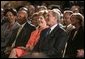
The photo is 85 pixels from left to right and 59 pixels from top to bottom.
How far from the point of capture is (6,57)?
6406 millimetres

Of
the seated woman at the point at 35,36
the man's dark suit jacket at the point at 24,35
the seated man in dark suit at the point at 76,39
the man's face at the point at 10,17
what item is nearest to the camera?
the seated man in dark suit at the point at 76,39

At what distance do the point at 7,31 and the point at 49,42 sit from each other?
6.08 ft

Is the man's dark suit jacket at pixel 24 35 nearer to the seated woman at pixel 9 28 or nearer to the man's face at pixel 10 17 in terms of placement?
the seated woman at pixel 9 28

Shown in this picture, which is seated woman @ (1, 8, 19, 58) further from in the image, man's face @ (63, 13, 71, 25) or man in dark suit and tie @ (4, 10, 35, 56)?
man's face @ (63, 13, 71, 25)

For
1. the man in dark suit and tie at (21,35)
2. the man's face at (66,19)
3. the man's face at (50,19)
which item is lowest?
the man in dark suit and tie at (21,35)

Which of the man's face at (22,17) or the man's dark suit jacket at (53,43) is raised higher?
Result: the man's face at (22,17)

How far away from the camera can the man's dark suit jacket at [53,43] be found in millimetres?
5511

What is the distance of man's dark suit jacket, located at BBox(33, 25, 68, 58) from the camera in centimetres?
551

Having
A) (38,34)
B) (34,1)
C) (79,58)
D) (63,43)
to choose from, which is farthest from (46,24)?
(34,1)

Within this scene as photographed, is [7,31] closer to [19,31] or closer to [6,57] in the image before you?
[19,31]

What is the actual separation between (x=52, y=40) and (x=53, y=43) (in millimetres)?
71

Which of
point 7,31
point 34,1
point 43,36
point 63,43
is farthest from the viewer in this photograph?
point 34,1

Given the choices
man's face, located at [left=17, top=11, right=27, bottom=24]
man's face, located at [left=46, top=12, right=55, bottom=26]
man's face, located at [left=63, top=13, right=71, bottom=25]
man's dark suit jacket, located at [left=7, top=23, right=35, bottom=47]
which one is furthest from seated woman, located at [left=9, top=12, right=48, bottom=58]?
man's face, located at [left=17, top=11, right=27, bottom=24]

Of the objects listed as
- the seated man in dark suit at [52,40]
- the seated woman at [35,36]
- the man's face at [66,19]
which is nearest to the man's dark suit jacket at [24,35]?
the seated woman at [35,36]
